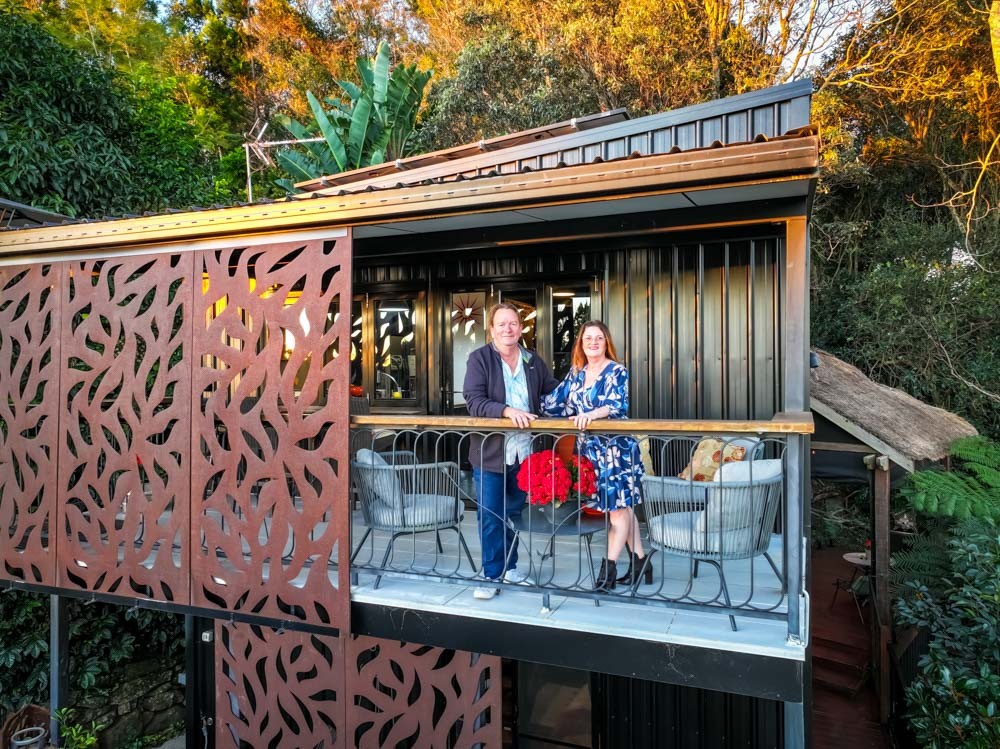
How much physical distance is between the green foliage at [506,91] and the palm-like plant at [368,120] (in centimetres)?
199

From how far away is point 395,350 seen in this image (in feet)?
24.1

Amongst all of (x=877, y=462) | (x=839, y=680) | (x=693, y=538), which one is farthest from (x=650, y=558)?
(x=839, y=680)

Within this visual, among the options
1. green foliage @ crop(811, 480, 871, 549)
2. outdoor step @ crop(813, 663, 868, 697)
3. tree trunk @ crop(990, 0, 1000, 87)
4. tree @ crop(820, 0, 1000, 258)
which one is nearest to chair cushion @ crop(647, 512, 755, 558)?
outdoor step @ crop(813, 663, 868, 697)

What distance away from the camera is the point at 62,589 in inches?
196

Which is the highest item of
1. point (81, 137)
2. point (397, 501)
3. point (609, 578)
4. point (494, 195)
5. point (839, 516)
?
point (81, 137)

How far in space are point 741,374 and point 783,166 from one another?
2.77 m

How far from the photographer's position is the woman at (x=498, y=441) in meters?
4.04

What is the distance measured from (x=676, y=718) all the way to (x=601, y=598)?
2.94 m

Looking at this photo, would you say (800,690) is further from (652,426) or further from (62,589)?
(62,589)

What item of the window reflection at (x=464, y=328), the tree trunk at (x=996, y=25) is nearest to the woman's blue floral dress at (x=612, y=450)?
the window reflection at (x=464, y=328)

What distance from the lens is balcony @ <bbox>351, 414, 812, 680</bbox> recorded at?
3447 mm

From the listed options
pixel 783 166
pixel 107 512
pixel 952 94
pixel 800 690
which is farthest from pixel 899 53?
pixel 107 512

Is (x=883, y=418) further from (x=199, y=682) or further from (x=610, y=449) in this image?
(x=199, y=682)

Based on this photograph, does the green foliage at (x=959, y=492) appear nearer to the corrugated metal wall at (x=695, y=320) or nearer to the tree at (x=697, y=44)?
the corrugated metal wall at (x=695, y=320)
